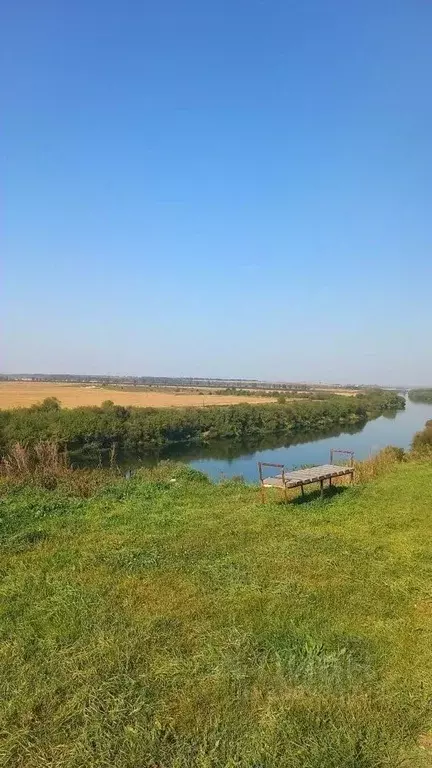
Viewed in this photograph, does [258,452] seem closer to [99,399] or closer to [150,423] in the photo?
[150,423]

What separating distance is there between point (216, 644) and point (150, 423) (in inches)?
1496

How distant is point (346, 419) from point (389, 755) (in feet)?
211

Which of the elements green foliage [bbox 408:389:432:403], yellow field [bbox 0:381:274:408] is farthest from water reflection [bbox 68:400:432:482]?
green foliage [bbox 408:389:432:403]

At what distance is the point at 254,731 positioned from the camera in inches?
118

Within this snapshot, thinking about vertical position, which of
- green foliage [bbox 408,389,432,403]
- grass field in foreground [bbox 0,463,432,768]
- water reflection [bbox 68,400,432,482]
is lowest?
water reflection [bbox 68,400,432,482]

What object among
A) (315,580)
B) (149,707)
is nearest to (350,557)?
(315,580)

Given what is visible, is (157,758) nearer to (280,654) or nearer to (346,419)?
Result: (280,654)

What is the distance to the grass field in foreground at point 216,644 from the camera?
2900mm

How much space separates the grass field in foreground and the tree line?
2189 cm

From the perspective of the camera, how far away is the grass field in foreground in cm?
290

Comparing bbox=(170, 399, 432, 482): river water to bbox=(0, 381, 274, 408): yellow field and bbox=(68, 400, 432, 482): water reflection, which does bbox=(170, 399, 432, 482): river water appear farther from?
bbox=(0, 381, 274, 408): yellow field

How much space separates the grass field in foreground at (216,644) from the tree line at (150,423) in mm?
21887

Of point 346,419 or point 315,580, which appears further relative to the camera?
point 346,419

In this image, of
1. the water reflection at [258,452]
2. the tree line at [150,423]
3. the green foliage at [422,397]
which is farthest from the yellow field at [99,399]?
the green foliage at [422,397]
